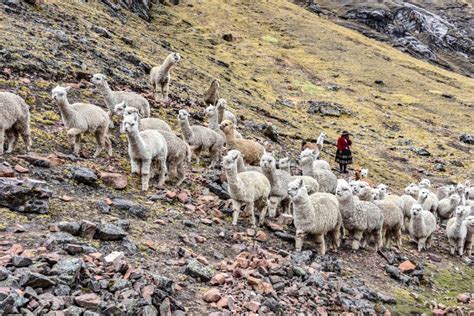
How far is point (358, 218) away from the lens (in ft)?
37.7

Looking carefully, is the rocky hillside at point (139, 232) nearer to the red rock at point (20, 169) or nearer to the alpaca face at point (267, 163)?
the red rock at point (20, 169)

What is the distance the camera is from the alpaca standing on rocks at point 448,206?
17500mm

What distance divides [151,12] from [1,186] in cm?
5960

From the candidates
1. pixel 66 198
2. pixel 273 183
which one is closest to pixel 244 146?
pixel 273 183

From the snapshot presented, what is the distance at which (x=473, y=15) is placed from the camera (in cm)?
11912

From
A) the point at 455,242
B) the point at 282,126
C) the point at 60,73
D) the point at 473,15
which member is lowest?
the point at 282,126

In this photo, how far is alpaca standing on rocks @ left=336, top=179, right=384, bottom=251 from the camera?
1134 centimetres

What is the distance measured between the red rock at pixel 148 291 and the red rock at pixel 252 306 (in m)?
1.43

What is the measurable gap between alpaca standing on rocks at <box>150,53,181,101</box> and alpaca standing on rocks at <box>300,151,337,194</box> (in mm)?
7515

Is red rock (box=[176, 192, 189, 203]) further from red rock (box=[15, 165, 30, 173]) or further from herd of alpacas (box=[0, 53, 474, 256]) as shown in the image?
red rock (box=[15, 165, 30, 173])

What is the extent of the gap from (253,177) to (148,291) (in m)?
5.41

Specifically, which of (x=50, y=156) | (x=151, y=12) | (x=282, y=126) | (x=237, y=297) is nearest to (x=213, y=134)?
(x=50, y=156)

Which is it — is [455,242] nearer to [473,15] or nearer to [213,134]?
[213,134]

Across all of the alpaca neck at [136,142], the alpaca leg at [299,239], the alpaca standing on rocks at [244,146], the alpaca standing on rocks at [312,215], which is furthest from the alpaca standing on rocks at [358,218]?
the alpaca neck at [136,142]
